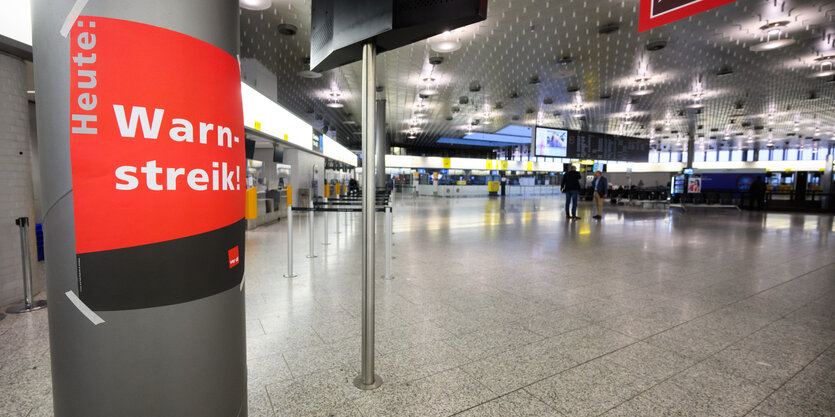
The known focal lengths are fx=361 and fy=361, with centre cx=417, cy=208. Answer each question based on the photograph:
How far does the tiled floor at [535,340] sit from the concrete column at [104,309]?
88 cm

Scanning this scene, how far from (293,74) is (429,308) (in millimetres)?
9482

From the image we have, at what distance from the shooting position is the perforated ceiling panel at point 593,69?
6930mm

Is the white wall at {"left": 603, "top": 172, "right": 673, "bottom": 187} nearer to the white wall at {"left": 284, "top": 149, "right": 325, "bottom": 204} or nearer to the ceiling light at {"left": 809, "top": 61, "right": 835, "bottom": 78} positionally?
the ceiling light at {"left": 809, "top": 61, "right": 835, "bottom": 78}

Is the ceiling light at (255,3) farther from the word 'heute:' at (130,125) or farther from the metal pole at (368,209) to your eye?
the word 'heute:' at (130,125)

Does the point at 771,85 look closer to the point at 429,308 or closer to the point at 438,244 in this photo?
the point at 438,244

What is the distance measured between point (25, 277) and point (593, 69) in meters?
11.6

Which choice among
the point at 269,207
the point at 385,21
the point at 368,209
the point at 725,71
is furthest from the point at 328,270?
the point at 725,71

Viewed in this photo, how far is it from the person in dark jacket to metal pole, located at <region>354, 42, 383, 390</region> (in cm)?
2117

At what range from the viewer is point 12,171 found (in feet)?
10.9

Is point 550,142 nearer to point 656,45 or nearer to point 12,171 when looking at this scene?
point 656,45

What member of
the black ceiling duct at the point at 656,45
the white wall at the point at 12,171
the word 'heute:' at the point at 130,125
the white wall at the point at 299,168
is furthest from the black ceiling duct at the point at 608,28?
the white wall at the point at 299,168

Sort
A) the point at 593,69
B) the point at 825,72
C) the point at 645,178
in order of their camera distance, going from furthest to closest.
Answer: the point at 645,178
the point at 593,69
the point at 825,72

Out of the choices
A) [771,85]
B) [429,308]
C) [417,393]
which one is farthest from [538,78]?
[417,393]

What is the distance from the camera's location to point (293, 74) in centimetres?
1051
